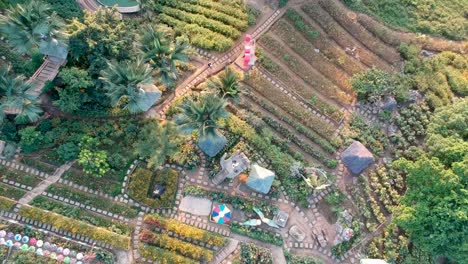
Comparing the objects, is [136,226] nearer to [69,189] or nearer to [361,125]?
[69,189]

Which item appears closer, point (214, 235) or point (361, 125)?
point (214, 235)

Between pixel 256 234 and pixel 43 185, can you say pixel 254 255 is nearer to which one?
pixel 256 234

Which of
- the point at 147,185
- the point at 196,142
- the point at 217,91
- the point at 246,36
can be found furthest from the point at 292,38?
the point at 147,185

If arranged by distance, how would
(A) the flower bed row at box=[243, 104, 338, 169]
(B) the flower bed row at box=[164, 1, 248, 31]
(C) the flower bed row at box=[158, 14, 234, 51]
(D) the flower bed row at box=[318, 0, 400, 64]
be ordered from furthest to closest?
(D) the flower bed row at box=[318, 0, 400, 64], (B) the flower bed row at box=[164, 1, 248, 31], (C) the flower bed row at box=[158, 14, 234, 51], (A) the flower bed row at box=[243, 104, 338, 169]

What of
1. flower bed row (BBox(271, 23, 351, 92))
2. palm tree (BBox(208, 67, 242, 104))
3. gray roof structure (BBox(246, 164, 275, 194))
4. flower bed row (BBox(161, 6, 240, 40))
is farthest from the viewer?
flower bed row (BBox(271, 23, 351, 92))

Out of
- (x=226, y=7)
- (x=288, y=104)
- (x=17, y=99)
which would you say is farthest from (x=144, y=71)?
(x=288, y=104)

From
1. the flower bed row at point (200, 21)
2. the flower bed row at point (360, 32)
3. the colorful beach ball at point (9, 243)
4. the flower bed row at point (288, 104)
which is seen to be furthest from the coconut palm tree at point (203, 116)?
the flower bed row at point (360, 32)

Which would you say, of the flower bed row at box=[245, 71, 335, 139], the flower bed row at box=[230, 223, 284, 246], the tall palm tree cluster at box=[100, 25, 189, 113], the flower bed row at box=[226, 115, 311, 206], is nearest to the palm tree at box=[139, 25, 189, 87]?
the tall palm tree cluster at box=[100, 25, 189, 113]

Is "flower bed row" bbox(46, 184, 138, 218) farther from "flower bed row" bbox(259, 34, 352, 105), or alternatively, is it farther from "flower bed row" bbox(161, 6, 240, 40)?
"flower bed row" bbox(259, 34, 352, 105)
